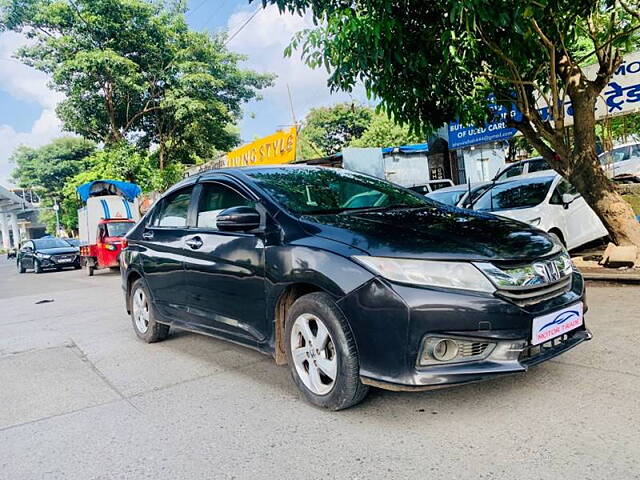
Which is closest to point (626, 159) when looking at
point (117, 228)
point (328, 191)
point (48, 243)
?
point (328, 191)

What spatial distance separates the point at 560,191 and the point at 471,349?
647 cm

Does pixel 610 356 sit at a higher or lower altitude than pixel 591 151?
lower

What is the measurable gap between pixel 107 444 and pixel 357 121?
1619 inches

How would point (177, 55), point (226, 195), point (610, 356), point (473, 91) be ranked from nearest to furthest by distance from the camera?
point (610, 356), point (226, 195), point (473, 91), point (177, 55)

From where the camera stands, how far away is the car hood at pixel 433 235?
2891mm

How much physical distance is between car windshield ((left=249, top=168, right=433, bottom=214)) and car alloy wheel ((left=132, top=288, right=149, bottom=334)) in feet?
6.95

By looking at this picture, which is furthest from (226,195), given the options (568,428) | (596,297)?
(596,297)

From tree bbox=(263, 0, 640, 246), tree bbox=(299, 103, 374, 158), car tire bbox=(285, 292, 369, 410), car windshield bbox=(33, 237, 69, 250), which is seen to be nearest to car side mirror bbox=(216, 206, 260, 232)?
car tire bbox=(285, 292, 369, 410)

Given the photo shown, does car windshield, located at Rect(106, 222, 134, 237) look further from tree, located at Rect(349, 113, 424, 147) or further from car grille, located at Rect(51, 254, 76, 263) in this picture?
tree, located at Rect(349, 113, 424, 147)

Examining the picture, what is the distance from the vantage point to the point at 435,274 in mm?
2814

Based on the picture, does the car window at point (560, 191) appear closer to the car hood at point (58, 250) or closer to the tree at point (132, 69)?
the tree at point (132, 69)

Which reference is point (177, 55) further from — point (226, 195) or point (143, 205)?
point (226, 195)

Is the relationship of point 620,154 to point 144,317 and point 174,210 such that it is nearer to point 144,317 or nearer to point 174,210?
point 174,210

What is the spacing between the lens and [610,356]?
3.81m
